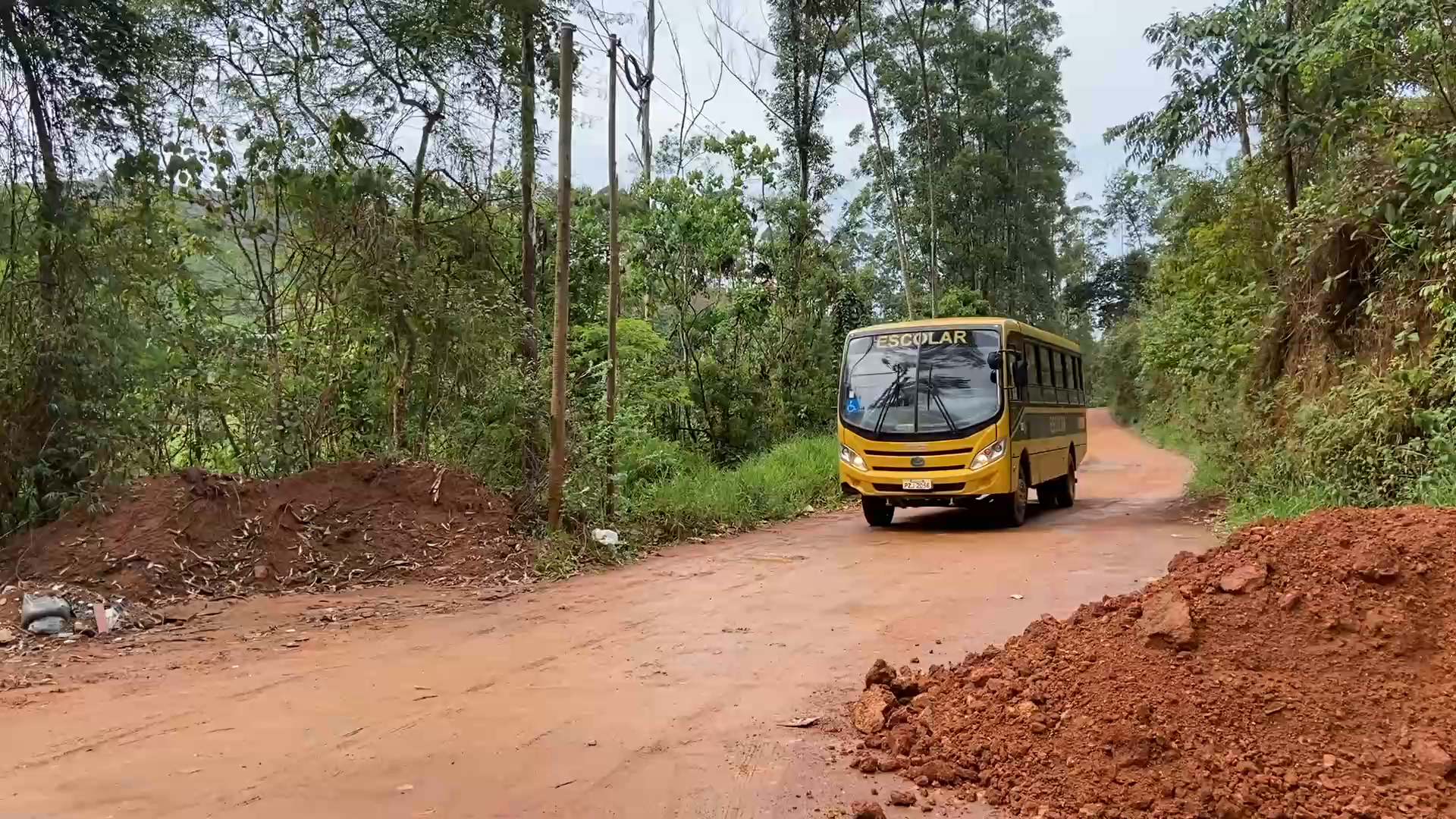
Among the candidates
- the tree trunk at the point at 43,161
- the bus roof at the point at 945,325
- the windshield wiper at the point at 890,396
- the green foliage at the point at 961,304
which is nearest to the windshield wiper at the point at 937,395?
the windshield wiper at the point at 890,396

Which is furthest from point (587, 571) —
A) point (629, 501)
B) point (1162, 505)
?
point (1162, 505)

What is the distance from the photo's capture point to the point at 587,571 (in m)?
9.45

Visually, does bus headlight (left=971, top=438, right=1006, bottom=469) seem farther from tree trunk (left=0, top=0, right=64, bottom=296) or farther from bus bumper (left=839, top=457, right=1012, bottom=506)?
tree trunk (left=0, top=0, right=64, bottom=296)

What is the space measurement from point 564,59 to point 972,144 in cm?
2647

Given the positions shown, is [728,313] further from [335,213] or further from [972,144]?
[972,144]

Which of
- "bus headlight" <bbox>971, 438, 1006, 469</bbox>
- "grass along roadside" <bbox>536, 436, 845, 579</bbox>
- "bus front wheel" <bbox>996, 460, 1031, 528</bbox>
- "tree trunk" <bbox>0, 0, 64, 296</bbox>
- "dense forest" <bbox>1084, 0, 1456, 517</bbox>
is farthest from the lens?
"bus front wheel" <bbox>996, 460, 1031, 528</bbox>

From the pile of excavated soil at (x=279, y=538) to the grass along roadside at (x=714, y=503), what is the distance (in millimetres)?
672

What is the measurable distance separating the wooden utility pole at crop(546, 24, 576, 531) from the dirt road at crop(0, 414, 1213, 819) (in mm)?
1341

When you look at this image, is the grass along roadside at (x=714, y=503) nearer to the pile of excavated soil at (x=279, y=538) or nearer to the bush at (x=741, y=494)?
the bush at (x=741, y=494)

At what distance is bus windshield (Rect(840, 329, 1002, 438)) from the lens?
1200 cm

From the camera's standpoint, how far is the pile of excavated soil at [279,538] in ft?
24.7

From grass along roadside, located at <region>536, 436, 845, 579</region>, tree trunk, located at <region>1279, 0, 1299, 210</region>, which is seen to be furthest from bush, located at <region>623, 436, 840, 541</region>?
tree trunk, located at <region>1279, 0, 1299, 210</region>

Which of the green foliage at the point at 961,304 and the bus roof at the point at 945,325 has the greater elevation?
the green foliage at the point at 961,304

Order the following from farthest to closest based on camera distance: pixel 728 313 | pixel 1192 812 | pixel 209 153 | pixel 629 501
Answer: pixel 728 313 < pixel 629 501 < pixel 209 153 < pixel 1192 812
